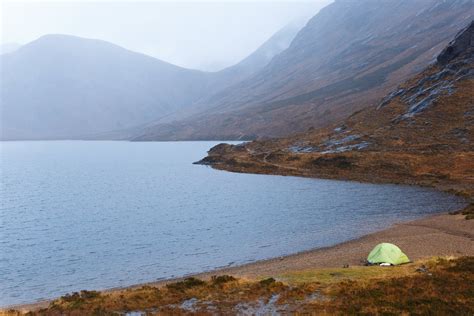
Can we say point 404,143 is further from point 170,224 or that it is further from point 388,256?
point 388,256

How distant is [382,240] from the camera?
51.5 m

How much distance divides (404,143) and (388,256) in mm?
93669

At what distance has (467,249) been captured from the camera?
141 feet

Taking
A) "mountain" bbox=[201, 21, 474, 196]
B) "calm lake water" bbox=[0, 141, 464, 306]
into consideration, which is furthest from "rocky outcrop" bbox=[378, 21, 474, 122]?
"calm lake water" bbox=[0, 141, 464, 306]

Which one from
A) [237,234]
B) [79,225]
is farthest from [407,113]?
[79,225]

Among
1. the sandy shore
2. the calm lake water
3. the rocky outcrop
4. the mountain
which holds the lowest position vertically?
the sandy shore

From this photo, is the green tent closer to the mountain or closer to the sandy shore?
the sandy shore

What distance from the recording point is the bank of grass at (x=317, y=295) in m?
26.4

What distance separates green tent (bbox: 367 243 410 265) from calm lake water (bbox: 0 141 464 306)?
12141 mm

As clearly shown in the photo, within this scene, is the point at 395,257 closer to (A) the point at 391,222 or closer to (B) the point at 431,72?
(A) the point at 391,222

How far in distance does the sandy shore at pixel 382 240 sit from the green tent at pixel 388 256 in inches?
84.2

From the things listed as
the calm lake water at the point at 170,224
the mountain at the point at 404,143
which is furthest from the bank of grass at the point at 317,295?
the mountain at the point at 404,143

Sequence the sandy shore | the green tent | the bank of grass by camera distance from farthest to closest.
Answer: the sandy shore, the green tent, the bank of grass

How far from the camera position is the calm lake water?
46.4 metres
